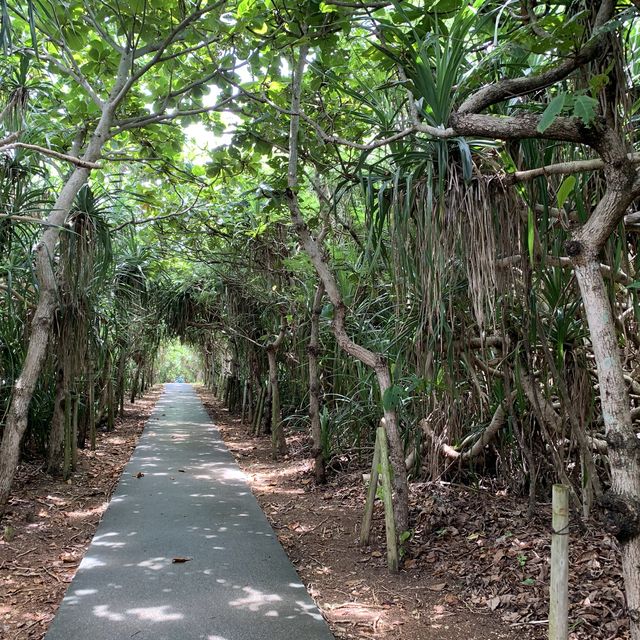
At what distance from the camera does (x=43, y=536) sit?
4.73 metres

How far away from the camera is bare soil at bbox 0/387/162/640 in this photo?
335 cm

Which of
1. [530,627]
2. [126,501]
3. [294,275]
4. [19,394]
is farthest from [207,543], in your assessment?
[294,275]

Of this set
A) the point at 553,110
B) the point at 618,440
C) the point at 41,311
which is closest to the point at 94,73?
the point at 41,311

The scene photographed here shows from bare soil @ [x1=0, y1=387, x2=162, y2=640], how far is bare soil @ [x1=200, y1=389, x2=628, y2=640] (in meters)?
1.61

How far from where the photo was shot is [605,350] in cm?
219

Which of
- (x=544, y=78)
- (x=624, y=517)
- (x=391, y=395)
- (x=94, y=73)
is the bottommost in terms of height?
(x=624, y=517)

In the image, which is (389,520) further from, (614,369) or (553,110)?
(553,110)

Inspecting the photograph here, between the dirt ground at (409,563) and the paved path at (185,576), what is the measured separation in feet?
0.53

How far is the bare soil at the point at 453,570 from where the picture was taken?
3.12m

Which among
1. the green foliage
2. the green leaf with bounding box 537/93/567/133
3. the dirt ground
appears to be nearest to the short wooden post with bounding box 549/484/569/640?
the dirt ground

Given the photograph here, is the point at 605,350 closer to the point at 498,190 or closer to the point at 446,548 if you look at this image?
the point at 498,190

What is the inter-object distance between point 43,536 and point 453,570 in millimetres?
3254

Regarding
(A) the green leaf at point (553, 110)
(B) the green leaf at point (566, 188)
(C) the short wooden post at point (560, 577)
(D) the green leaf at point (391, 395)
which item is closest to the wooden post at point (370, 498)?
(D) the green leaf at point (391, 395)

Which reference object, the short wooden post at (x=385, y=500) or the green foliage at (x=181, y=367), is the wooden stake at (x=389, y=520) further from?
the green foliage at (x=181, y=367)
